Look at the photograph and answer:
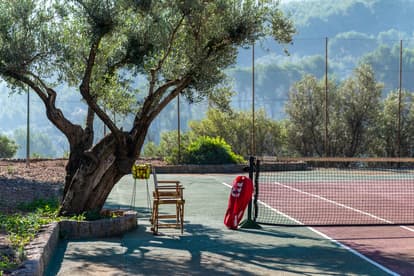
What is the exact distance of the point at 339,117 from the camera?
40812 millimetres

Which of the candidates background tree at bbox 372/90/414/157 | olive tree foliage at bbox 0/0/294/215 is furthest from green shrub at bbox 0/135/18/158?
olive tree foliage at bbox 0/0/294/215

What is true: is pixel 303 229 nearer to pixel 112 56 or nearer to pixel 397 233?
pixel 397 233

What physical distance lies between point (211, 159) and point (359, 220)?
15.2m

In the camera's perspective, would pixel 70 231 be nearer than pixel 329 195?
Yes

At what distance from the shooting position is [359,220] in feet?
44.9

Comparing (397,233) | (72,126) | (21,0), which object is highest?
(21,0)

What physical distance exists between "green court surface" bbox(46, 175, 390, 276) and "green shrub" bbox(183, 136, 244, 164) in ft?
50.2

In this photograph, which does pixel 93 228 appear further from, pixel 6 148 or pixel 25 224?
pixel 6 148

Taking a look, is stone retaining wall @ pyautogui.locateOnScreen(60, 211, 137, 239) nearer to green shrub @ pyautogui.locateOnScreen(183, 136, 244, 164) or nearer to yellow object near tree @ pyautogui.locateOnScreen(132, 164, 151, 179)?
yellow object near tree @ pyautogui.locateOnScreen(132, 164, 151, 179)

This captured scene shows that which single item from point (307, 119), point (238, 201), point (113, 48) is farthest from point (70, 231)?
point (307, 119)

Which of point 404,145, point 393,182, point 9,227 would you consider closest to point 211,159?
point 393,182

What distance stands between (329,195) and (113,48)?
8556 mm

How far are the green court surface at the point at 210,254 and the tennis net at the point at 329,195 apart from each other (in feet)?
4.26

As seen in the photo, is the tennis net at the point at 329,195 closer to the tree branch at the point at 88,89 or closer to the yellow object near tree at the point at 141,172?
the yellow object near tree at the point at 141,172
